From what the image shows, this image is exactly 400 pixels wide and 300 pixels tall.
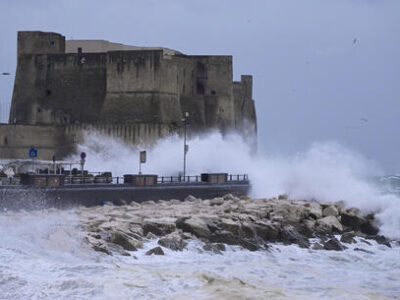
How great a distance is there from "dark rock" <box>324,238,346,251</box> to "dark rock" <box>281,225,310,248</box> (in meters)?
0.55

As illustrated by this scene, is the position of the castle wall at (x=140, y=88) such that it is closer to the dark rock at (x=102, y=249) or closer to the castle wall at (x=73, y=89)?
the castle wall at (x=73, y=89)

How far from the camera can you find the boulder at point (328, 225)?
29250 millimetres

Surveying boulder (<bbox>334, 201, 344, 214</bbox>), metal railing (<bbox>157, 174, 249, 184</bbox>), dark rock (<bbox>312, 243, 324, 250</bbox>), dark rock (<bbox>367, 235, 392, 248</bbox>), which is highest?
metal railing (<bbox>157, 174, 249, 184</bbox>)

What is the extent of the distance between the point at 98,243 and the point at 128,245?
0.82 meters

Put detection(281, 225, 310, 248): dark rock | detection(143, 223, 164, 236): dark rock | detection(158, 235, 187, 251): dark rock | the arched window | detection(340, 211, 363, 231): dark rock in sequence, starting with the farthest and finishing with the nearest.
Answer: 1. the arched window
2. detection(340, 211, 363, 231): dark rock
3. detection(281, 225, 310, 248): dark rock
4. detection(143, 223, 164, 236): dark rock
5. detection(158, 235, 187, 251): dark rock

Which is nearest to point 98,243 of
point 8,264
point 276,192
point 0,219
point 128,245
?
point 128,245

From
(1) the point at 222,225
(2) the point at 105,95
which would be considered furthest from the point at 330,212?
(2) the point at 105,95

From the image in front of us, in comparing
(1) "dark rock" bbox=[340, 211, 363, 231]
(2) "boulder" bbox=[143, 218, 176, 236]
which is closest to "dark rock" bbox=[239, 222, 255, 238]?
(2) "boulder" bbox=[143, 218, 176, 236]

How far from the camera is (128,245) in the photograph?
22.6m

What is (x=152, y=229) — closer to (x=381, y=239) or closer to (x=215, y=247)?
(x=215, y=247)

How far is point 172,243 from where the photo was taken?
2355cm

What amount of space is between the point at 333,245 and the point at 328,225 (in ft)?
10.2

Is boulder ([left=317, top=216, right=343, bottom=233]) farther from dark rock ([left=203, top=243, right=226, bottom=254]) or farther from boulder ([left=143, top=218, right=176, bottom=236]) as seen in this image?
boulder ([left=143, top=218, right=176, bottom=236])

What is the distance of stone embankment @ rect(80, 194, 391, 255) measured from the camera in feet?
77.7
